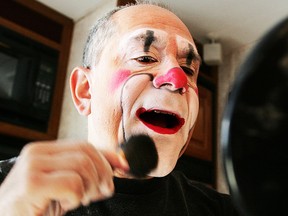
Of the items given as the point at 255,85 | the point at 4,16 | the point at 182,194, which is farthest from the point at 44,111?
the point at 255,85

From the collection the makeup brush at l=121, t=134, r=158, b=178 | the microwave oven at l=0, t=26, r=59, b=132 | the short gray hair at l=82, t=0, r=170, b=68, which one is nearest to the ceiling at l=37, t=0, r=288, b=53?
the microwave oven at l=0, t=26, r=59, b=132

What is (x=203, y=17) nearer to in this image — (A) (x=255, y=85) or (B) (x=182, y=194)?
(B) (x=182, y=194)

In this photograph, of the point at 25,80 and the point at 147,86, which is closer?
the point at 147,86

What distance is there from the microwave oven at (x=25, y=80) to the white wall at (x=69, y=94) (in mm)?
88

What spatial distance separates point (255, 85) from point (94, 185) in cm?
23

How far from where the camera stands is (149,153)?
0.49m

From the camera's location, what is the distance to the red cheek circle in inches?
30.1

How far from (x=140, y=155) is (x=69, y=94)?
152 centimetres

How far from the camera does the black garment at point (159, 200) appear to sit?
0.73m

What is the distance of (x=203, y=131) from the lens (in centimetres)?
223

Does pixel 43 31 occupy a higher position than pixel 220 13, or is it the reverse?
pixel 220 13

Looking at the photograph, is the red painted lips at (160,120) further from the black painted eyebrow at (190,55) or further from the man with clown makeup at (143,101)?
the black painted eyebrow at (190,55)

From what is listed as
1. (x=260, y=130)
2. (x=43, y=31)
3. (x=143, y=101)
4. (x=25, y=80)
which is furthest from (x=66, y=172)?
(x=43, y=31)

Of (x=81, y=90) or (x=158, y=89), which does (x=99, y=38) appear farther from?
(x=158, y=89)
